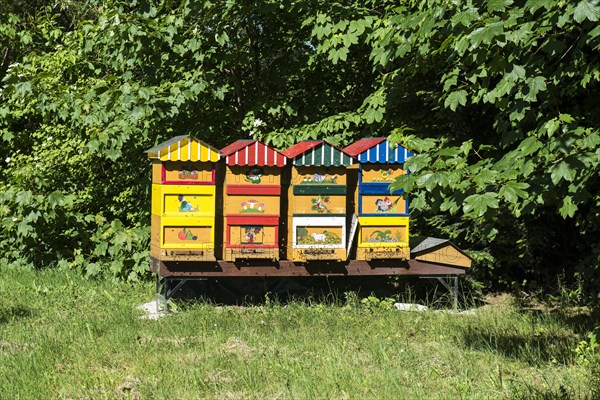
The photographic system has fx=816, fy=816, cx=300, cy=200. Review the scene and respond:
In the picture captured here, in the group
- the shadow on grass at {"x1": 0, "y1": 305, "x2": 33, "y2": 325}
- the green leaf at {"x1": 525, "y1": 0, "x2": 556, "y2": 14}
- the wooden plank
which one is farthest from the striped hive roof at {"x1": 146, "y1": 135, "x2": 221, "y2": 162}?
the green leaf at {"x1": 525, "y1": 0, "x2": 556, "y2": 14}

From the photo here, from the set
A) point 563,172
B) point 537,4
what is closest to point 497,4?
point 537,4

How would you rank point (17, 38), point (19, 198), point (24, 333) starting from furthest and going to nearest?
point (17, 38) < point (19, 198) < point (24, 333)

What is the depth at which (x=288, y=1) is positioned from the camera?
978 cm

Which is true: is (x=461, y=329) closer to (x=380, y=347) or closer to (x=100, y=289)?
(x=380, y=347)

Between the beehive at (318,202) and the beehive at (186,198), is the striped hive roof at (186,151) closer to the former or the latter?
the beehive at (186,198)

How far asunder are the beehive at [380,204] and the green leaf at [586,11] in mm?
3511

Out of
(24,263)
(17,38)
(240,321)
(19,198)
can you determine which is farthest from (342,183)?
(17,38)

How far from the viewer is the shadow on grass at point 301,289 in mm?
9539

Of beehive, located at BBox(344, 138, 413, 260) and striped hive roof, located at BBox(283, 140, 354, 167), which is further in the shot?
beehive, located at BBox(344, 138, 413, 260)

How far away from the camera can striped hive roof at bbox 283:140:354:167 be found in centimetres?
834

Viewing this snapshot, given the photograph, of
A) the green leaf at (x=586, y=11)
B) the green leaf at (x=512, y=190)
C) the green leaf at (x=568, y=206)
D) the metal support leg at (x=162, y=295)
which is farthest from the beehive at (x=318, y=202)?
the green leaf at (x=586, y=11)

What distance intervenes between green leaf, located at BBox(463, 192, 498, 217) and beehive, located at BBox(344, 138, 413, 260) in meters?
2.99

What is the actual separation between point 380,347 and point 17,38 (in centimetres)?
853

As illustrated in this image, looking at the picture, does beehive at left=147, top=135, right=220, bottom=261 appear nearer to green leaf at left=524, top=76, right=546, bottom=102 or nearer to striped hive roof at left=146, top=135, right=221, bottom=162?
striped hive roof at left=146, top=135, right=221, bottom=162
